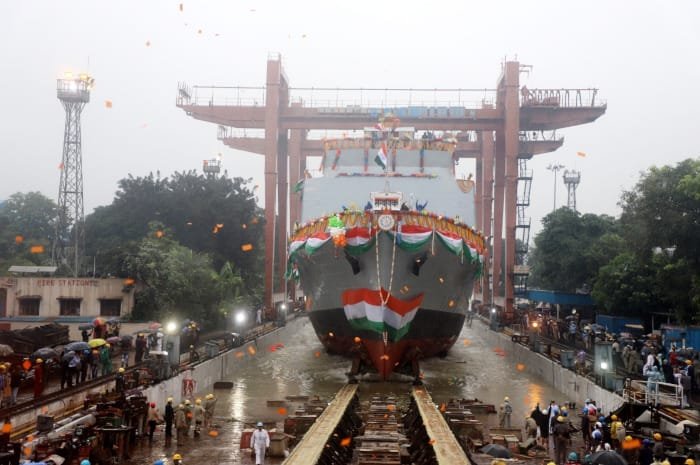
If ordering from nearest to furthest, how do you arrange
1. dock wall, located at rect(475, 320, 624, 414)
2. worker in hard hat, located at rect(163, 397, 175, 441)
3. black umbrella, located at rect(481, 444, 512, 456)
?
black umbrella, located at rect(481, 444, 512, 456) → worker in hard hat, located at rect(163, 397, 175, 441) → dock wall, located at rect(475, 320, 624, 414)

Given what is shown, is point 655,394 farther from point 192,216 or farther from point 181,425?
point 192,216

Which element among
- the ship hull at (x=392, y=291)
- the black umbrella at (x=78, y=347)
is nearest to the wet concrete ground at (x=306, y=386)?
the ship hull at (x=392, y=291)

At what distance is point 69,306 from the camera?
28.0 m

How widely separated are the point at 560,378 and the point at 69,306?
19798 mm

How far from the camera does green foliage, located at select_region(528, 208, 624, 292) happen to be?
124 feet

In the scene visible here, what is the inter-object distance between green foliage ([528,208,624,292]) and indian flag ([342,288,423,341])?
20.6 meters

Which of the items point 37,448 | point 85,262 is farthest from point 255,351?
point 85,262

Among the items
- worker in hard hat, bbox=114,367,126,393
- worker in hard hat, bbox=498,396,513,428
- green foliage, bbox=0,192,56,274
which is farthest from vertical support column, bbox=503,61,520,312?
green foliage, bbox=0,192,56,274

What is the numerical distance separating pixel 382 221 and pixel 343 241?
1.39 metres

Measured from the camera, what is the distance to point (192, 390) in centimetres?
1827

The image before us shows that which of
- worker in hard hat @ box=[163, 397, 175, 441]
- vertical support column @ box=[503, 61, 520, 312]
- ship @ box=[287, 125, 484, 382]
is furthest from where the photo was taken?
vertical support column @ box=[503, 61, 520, 312]

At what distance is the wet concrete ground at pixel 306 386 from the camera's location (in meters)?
12.8

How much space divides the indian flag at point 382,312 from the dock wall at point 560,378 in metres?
4.81

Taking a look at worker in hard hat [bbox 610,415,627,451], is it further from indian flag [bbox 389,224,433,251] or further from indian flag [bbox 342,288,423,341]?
indian flag [bbox 389,224,433,251]
